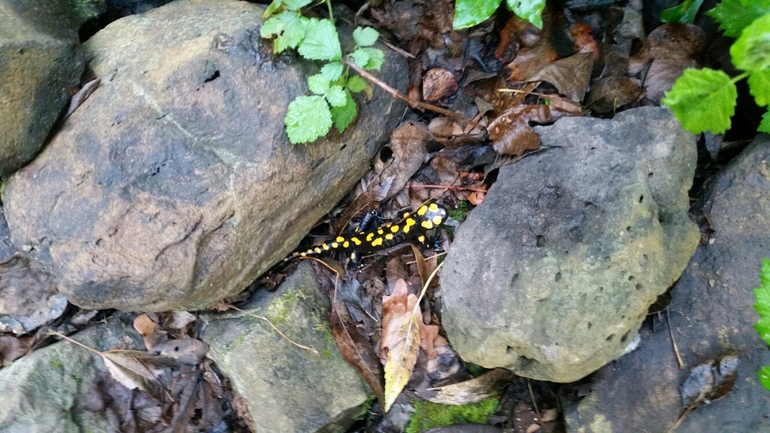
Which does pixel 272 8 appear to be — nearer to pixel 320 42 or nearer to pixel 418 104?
pixel 320 42

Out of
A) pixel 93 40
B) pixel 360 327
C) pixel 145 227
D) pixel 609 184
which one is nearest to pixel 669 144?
pixel 609 184

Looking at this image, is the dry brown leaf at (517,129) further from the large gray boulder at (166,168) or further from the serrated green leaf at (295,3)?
the serrated green leaf at (295,3)

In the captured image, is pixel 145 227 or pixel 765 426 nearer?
pixel 765 426

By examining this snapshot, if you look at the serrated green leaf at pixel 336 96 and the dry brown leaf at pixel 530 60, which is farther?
the dry brown leaf at pixel 530 60

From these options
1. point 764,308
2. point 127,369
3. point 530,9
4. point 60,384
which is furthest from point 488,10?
point 60,384

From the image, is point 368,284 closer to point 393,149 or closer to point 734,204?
point 393,149

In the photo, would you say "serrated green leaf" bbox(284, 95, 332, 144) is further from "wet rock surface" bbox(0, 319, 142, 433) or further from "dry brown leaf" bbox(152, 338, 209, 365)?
"wet rock surface" bbox(0, 319, 142, 433)

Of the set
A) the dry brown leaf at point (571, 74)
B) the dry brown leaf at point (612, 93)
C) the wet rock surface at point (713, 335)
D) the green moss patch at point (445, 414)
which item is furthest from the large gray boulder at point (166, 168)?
the wet rock surface at point (713, 335)
